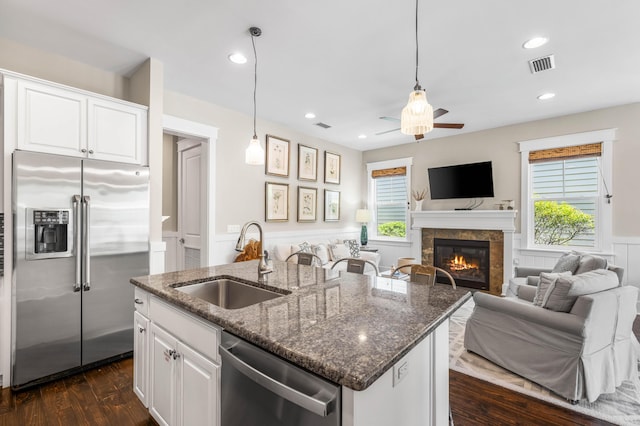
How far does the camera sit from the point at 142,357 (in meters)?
1.91

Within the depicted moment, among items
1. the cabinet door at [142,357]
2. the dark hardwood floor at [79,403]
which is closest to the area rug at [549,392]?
the cabinet door at [142,357]

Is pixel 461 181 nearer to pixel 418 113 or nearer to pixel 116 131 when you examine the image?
pixel 418 113

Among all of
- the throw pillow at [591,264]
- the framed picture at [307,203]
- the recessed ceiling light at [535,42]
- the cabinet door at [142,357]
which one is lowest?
the cabinet door at [142,357]

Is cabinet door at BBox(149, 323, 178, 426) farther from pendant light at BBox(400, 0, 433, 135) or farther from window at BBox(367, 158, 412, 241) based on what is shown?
window at BBox(367, 158, 412, 241)

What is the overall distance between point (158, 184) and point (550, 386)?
3.79 meters

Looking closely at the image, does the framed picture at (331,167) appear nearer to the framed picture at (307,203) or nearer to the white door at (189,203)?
the framed picture at (307,203)

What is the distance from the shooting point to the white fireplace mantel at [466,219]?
4.95 metres

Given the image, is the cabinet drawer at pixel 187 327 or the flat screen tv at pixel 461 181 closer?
the cabinet drawer at pixel 187 327

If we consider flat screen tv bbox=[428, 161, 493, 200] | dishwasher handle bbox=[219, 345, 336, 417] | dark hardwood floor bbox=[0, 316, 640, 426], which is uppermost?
flat screen tv bbox=[428, 161, 493, 200]

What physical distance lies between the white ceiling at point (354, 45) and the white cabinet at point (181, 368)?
2.17 m

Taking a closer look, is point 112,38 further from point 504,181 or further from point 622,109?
point 622,109

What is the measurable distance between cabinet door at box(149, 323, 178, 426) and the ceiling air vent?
3.88m

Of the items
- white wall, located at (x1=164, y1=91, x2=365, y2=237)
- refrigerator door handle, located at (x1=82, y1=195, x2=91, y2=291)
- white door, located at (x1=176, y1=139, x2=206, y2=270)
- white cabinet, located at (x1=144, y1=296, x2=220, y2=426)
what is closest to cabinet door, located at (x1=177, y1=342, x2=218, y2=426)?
white cabinet, located at (x1=144, y1=296, x2=220, y2=426)

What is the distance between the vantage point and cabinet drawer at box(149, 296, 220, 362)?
1328 mm
